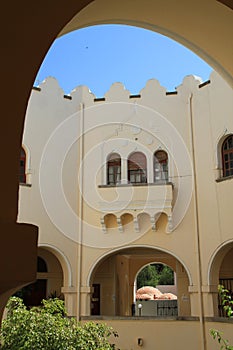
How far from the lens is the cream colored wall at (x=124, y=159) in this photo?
33.9ft

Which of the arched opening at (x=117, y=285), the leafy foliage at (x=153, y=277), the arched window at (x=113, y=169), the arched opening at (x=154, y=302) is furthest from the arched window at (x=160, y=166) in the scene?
the leafy foliage at (x=153, y=277)

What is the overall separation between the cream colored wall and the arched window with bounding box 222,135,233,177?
0.71 ft

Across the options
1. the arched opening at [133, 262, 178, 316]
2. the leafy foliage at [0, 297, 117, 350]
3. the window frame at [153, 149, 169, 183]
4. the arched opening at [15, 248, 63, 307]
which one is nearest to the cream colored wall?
the window frame at [153, 149, 169, 183]

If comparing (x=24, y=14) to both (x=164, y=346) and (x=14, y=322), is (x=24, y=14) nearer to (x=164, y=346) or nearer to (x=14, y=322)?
(x=14, y=322)

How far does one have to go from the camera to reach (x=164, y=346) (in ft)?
32.7

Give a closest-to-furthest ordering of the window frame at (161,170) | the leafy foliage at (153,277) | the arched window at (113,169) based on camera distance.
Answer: the window frame at (161,170) < the arched window at (113,169) < the leafy foliage at (153,277)

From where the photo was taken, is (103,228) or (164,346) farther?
(103,228)

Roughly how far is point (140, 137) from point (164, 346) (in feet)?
17.7

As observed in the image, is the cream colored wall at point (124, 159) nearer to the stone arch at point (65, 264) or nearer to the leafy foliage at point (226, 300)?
the stone arch at point (65, 264)

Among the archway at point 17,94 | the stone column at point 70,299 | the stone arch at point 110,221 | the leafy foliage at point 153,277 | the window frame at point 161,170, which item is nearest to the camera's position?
the archway at point 17,94

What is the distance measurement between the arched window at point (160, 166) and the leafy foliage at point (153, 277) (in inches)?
607

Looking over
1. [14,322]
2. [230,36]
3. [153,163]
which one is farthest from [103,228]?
[230,36]

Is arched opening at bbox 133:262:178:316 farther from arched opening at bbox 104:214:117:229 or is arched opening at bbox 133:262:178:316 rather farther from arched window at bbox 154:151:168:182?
arched window at bbox 154:151:168:182

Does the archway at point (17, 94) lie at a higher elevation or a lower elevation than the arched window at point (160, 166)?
lower
